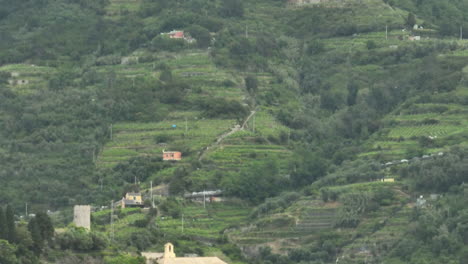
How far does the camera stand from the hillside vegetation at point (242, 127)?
113562 mm

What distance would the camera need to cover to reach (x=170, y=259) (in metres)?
99.3

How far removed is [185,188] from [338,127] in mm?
13957

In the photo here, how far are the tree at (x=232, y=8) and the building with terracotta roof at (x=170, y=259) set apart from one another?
155ft

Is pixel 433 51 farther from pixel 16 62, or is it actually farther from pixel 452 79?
pixel 16 62

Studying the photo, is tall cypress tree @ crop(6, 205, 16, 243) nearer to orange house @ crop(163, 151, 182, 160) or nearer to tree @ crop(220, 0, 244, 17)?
orange house @ crop(163, 151, 182, 160)

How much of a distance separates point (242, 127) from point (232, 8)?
833 inches

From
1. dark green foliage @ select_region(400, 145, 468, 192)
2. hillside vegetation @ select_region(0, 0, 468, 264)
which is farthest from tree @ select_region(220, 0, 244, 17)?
dark green foliage @ select_region(400, 145, 468, 192)

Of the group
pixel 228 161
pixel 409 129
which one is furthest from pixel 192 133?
pixel 409 129

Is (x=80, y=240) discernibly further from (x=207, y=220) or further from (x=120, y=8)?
(x=120, y=8)

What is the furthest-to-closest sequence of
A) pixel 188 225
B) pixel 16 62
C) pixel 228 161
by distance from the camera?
pixel 16 62 < pixel 228 161 < pixel 188 225

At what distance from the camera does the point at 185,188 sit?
399 ft

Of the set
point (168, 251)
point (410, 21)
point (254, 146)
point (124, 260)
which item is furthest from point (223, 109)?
point (124, 260)

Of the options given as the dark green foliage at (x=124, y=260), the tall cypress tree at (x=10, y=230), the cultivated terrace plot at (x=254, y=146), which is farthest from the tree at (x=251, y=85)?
the tall cypress tree at (x=10, y=230)

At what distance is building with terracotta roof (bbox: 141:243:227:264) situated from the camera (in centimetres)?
9875
